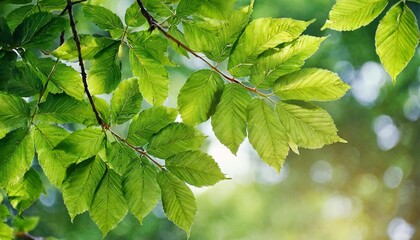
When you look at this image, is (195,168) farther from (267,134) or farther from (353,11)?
(353,11)

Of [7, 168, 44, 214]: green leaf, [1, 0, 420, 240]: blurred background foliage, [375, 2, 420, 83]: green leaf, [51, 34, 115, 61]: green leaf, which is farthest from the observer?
[1, 0, 420, 240]: blurred background foliage

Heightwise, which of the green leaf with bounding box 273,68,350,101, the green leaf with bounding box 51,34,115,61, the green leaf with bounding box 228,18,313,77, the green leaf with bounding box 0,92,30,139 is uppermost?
the green leaf with bounding box 228,18,313,77

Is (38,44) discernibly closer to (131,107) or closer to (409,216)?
(131,107)

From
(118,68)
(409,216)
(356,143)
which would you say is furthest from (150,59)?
(356,143)

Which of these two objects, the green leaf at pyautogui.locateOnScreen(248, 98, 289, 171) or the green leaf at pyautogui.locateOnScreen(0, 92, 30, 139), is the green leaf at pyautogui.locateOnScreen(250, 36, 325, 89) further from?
the green leaf at pyautogui.locateOnScreen(0, 92, 30, 139)

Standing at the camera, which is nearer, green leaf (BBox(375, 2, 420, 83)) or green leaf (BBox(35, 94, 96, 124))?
green leaf (BBox(375, 2, 420, 83))

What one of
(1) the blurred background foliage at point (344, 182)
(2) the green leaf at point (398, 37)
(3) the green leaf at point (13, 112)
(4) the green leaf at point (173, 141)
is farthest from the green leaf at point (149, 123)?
(1) the blurred background foliage at point (344, 182)

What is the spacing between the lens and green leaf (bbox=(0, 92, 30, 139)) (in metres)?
0.55

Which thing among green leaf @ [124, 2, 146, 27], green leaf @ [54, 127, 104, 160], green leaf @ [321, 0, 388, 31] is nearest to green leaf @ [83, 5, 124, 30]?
green leaf @ [124, 2, 146, 27]

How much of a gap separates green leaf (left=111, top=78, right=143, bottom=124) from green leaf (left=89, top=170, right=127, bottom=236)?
0.08 m

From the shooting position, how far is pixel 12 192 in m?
0.69

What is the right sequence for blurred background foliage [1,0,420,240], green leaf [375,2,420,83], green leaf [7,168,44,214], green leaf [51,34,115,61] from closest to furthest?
green leaf [375,2,420,83]
green leaf [51,34,115,61]
green leaf [7,168,44,214]
blurred background foliage [1,0,420,240]

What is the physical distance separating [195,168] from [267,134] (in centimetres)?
9

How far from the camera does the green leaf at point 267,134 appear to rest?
1.61 ft
